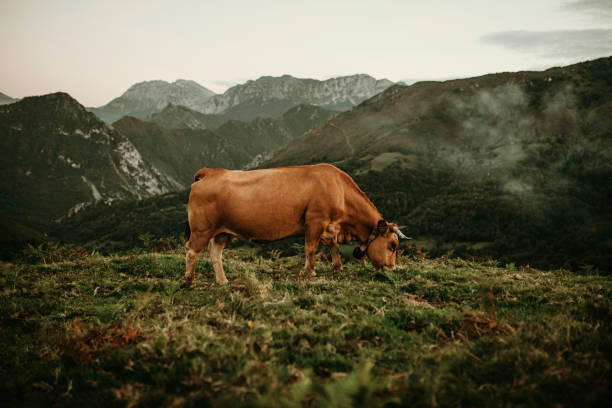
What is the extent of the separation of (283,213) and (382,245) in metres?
2.91

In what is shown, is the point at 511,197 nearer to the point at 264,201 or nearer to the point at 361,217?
the point at 361,217

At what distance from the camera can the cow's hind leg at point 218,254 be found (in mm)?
8078

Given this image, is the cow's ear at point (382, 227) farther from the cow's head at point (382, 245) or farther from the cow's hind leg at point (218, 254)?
the cow's hind leg at point (218, 254)

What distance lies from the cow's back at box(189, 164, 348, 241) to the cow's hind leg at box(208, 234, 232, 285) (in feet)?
1.83

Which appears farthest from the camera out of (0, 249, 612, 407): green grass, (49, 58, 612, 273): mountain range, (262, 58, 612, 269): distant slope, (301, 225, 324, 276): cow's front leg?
(262, 58, 612, 269): distant slope

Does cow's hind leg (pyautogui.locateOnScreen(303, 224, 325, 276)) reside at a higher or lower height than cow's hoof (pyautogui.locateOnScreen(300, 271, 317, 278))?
higher

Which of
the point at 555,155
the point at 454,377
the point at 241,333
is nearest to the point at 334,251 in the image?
the point at 241,333

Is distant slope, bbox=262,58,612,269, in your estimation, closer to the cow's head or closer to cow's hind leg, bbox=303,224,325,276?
the cow's head

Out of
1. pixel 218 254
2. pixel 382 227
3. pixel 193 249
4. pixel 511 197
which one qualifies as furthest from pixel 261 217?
pixel 511 197

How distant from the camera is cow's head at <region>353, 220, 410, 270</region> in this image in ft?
29.7

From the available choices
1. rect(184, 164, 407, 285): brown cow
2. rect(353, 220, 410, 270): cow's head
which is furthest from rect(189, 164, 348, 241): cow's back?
rect(353, 220, 410, 270): cow's head

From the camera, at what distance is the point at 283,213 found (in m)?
8.20

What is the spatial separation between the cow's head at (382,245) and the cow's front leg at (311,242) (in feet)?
4.32

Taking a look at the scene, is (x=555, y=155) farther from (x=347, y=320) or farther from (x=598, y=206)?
(x=347, y=320)
